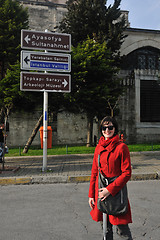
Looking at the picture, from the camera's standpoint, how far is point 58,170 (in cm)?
761

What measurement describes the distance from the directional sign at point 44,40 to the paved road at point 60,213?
4837mm

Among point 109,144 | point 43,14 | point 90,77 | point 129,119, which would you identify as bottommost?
point 109,144

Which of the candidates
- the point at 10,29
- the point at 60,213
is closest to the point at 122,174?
the point at 60,213

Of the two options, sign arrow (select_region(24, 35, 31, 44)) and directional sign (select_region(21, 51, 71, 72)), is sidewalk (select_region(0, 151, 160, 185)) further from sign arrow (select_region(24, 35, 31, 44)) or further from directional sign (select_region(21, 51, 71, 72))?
sign arrow (select_region(24, 35, 31, 44))

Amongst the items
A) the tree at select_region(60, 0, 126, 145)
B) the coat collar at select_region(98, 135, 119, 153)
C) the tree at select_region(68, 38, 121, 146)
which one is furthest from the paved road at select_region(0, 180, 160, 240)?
the tree at select_region(60, 0, 126, 145)

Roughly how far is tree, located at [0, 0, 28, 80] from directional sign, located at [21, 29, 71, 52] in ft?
23.6

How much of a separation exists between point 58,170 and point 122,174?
5.69 m

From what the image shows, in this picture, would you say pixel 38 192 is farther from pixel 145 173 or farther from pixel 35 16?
pixel 35 16

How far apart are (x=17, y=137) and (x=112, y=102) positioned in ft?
27.5

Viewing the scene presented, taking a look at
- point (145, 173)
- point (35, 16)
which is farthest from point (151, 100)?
point (35, 16)

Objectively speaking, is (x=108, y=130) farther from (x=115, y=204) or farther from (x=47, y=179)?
(x=47, y=179)

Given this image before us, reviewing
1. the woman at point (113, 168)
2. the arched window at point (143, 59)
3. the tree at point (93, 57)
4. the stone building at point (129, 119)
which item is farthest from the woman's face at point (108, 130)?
the arched window at point (143, 59)

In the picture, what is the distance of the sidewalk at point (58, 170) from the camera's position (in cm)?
650

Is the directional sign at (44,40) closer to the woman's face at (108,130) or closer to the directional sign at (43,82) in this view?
the directional sign at (43,82)
